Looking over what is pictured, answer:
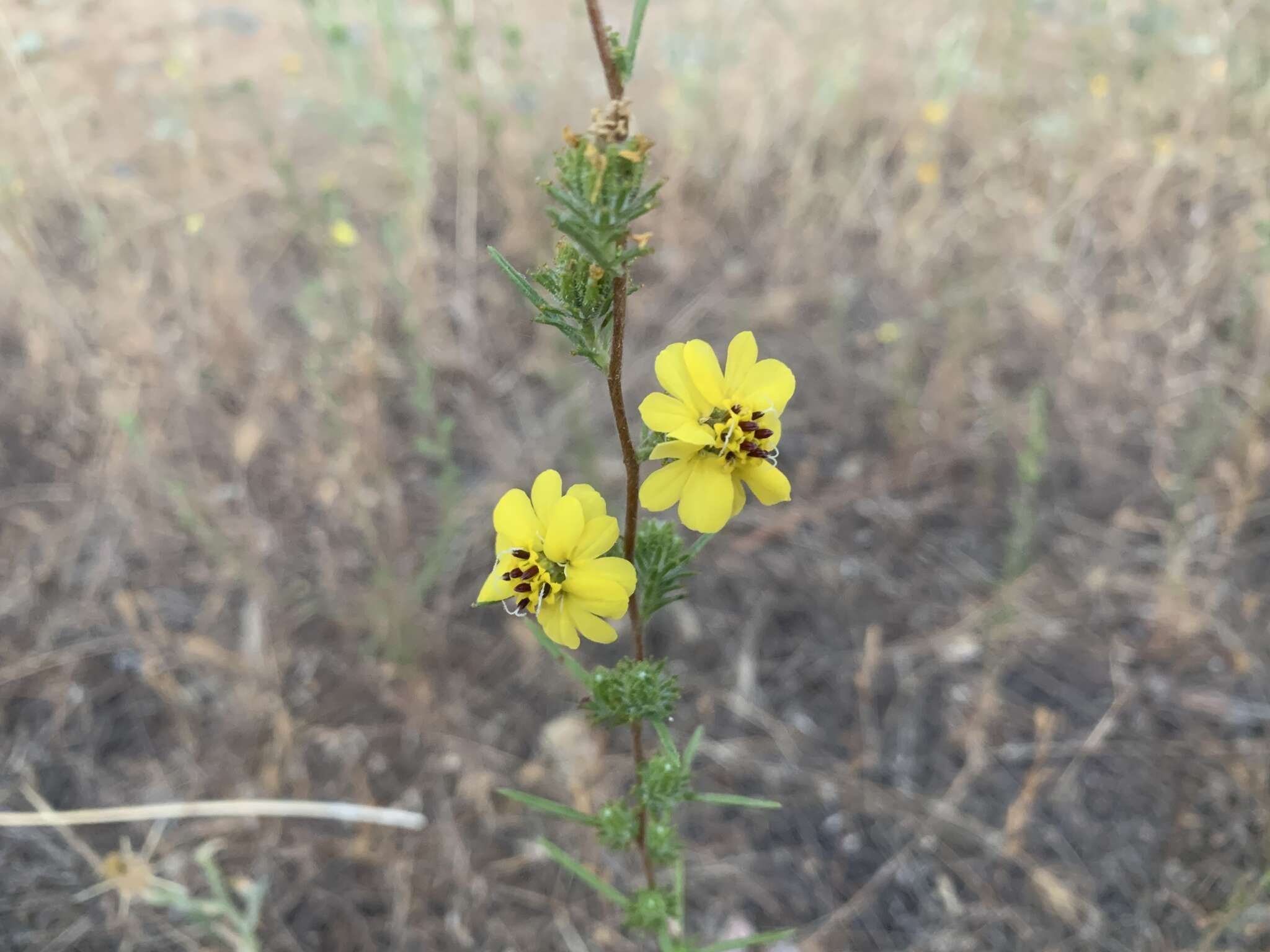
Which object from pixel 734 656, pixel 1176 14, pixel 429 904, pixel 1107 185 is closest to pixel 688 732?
pixel 734 656

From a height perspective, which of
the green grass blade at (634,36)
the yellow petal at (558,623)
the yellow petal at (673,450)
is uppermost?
the green grass blade at (634,36)

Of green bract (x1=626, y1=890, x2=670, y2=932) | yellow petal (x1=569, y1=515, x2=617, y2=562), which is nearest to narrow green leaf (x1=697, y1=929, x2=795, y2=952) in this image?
green bract (x1=626, y1=890, x2=670, y2=932)

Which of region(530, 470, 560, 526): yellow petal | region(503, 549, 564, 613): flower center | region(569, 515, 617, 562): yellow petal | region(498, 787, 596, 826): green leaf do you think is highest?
region(530, 470, 560, 526): yellow petal

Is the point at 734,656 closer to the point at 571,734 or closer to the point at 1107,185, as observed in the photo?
the point at 571,734

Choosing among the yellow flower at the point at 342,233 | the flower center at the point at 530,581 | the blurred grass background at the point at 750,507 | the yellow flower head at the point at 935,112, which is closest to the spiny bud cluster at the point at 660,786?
the flower center at the point at 530,581

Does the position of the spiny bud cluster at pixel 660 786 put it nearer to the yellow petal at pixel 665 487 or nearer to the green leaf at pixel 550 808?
the green leaf at pixel 550 808

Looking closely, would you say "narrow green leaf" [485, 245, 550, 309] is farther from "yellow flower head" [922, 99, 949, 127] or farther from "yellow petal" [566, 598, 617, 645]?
"yellow flower head" [922, 99, 949, 127]
